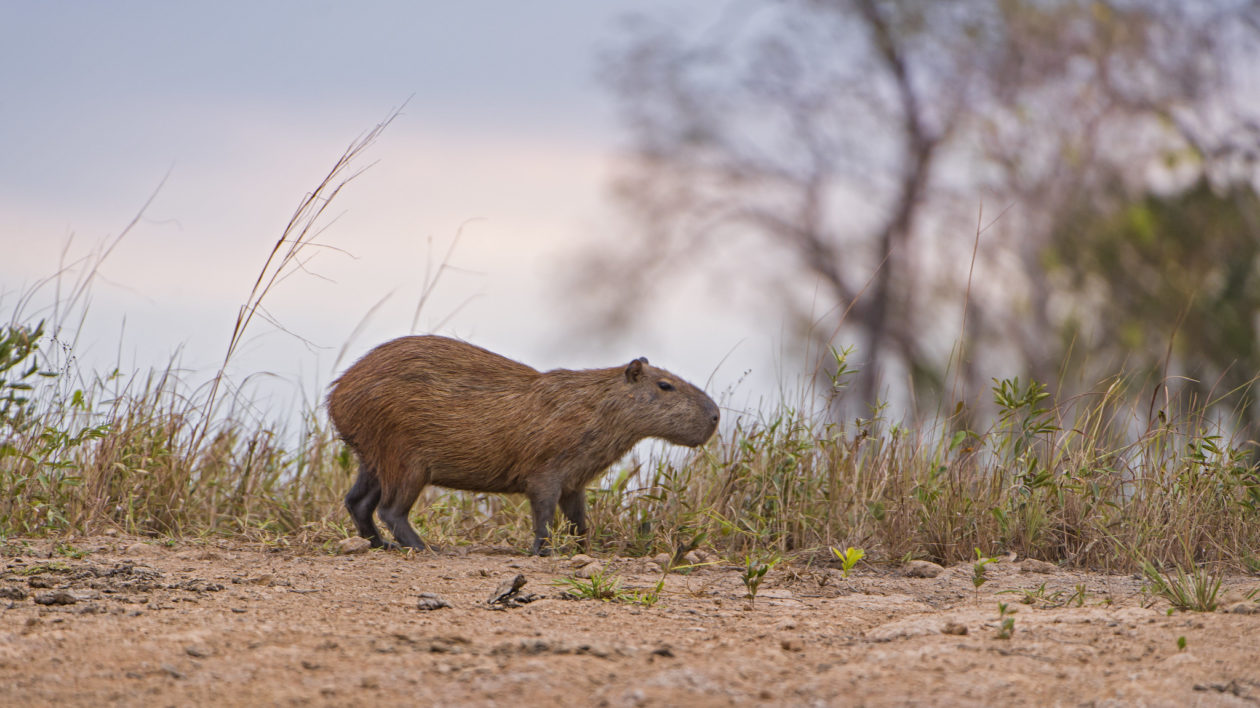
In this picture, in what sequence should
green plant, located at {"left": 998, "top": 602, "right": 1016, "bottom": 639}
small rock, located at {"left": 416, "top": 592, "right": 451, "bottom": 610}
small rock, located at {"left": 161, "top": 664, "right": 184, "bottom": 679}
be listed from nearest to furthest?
small rock, located at {"left": 161, "top": 664, "right": 184, "bottom": 679}, green plant, located at {"left": 998, "top": 602, "right": 1016, "bottom": 639}, small rock, located at {"left": 416, "top": 592, "right": 451, "bottom": 610}

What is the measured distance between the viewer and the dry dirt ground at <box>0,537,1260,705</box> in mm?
2514

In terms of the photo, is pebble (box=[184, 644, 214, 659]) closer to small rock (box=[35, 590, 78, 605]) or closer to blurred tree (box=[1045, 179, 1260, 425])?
small rock (box=[35, 590, 78, 605])

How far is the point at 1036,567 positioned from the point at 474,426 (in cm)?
236

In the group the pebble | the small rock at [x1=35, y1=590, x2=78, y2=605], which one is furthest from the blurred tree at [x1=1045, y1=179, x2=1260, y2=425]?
the pebble

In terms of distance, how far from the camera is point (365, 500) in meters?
5.22

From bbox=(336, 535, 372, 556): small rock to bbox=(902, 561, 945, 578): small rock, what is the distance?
214cm

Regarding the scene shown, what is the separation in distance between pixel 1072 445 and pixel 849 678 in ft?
11.9

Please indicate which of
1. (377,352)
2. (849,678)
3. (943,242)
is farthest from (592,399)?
(943,242)

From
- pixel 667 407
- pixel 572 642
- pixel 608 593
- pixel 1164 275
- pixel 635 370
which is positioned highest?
pixel 1164 275

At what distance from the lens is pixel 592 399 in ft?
17.4

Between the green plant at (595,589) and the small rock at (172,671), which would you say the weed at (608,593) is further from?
the small rock at (172,671)

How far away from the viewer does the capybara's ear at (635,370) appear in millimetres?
5367

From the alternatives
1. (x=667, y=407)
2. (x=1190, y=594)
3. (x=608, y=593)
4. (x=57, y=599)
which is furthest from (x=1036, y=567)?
(x=57, y=599)

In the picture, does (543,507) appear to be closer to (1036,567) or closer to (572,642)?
(1036,567)
